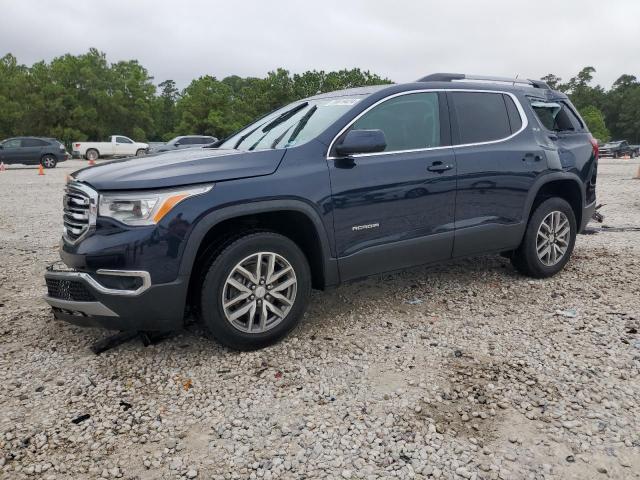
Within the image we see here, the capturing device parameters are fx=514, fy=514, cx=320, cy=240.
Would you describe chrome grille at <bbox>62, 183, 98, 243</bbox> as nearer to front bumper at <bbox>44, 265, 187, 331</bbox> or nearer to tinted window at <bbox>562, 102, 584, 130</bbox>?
front bumper at <bbox>44, 265, 187, 331</bbox>

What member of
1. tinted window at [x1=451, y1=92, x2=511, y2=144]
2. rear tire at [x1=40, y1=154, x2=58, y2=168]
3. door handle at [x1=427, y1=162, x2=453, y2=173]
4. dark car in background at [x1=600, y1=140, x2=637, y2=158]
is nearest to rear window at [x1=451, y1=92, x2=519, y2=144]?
tinted window at [x1=451, y1=92, x2=511, y2=144]

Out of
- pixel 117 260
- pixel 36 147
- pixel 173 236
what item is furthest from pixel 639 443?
pixel 36 147

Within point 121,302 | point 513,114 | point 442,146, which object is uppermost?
point 513,114

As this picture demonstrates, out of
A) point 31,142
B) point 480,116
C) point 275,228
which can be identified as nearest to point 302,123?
point 275,228

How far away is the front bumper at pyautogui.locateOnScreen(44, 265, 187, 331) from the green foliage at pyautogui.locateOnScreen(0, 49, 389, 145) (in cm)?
4479

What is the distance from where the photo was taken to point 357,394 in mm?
3020

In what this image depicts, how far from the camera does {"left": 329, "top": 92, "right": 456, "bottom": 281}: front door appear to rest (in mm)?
3705

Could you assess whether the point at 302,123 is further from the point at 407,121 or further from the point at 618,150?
the point at 618,150

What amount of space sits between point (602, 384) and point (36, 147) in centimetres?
2726

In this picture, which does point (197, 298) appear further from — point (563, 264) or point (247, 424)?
point (563, 264)

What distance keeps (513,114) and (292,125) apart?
2.12 meters

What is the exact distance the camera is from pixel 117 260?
3.10m

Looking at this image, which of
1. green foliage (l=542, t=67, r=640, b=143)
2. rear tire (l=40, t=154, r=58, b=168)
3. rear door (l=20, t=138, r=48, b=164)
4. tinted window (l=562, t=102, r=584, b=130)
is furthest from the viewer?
green foliage (l=542, t=67, r=640, b=143)

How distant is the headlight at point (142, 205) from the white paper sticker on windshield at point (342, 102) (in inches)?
60.5
